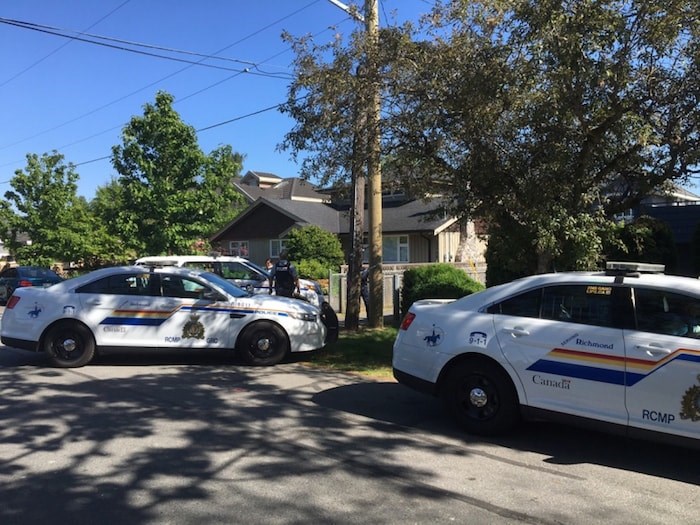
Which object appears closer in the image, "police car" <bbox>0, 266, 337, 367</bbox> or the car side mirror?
"police car" <bbox>0, 266, 337, 367</bbox>

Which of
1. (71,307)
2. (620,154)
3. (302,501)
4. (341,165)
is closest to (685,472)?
(302,501)

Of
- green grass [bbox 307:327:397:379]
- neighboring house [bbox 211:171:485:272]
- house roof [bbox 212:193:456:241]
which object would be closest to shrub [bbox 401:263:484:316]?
green grass [bbox 307:327:397:379]

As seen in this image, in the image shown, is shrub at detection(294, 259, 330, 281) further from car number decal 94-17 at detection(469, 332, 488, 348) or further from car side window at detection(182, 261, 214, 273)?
car number decal 94-17 at detection(469, 332, 488, 348)

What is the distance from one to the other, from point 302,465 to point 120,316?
200 inches

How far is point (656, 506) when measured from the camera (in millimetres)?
4242

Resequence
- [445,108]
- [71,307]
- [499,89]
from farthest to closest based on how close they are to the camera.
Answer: [71,307] < [445,108] < [499,89]

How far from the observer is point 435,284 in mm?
13891

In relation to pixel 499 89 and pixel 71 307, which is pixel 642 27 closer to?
pixel 499 89

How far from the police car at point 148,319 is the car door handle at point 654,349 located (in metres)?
5.36

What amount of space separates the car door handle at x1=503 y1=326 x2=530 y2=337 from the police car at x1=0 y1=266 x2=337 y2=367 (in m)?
4.29

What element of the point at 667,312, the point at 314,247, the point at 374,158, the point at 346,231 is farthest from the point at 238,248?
the point at 667,312

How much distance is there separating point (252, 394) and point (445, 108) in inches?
171

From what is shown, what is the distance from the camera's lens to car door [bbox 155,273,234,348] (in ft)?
29.8

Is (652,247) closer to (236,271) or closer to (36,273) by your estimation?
(236,271)
